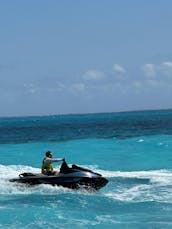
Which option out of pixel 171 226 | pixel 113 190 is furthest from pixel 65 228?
pixel 113 190

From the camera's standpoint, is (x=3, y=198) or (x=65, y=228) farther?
(x=3, y=198)

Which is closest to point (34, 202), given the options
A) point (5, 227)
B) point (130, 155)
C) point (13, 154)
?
point (5, 227)

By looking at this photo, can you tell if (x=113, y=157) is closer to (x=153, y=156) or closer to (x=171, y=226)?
(x=153, y=156)

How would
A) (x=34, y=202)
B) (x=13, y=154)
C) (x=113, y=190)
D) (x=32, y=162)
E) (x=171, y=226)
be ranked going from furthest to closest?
1. (x=13, y=154)
2. (x=32, y=162)
3. (x=113, y=190)
4. (x=34, y=202)
5. (x=171, y=226)

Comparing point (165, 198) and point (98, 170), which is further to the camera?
point (98, 170)

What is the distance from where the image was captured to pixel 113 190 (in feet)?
68.1

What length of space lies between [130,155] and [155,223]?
842 inches

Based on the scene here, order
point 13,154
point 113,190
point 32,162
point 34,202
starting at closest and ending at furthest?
point 34,202, point 113,190, point 32,162, point 13,154

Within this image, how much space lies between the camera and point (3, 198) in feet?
61.9

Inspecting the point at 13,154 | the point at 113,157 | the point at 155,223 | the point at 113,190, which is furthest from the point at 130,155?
the point at 155,223

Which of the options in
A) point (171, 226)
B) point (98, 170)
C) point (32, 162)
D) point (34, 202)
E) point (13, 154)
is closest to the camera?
point (171, 226)

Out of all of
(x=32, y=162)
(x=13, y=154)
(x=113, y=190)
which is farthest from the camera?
(x=13, y=154)

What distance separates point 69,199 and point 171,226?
5.04 metres

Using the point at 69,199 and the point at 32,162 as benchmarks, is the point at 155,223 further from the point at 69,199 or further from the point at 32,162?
the point at 32,162
